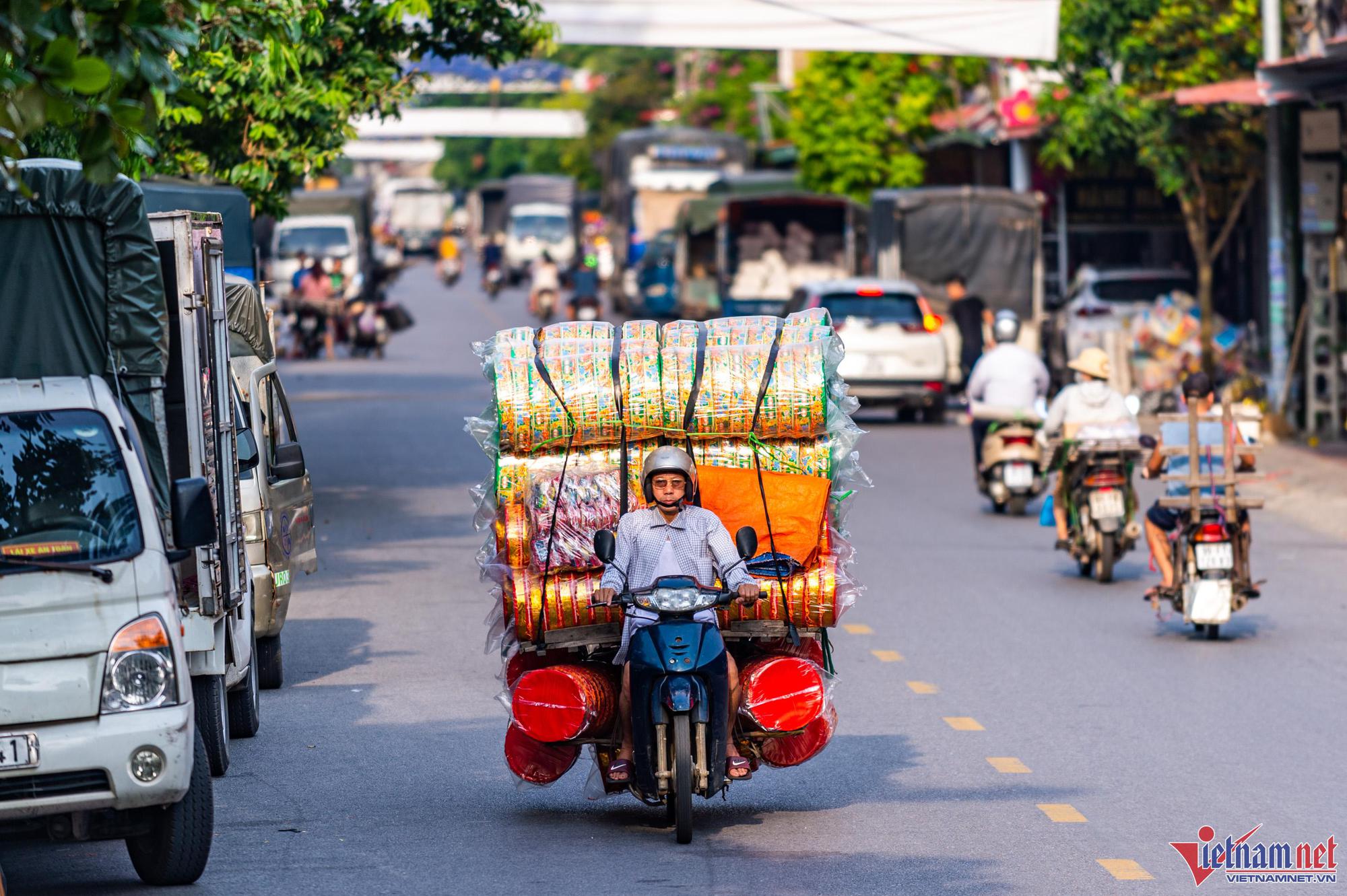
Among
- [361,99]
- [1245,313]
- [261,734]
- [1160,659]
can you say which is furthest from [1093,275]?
[261,734]

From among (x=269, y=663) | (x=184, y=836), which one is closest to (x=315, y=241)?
(x=269, y=663)

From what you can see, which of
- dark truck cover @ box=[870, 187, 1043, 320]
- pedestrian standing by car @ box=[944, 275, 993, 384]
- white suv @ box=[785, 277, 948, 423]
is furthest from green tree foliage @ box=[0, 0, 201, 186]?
dark truck cover @ box=[870, 187, 1043, 320]

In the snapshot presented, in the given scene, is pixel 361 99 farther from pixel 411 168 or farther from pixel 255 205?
pixel 411 168

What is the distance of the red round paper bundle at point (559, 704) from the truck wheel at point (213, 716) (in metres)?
1.52

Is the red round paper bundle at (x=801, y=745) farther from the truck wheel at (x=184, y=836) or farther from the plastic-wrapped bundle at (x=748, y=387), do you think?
the truck wheel at (x=184, y=836)

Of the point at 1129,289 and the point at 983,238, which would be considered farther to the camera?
the point at 983,238

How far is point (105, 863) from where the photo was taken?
7.95 metres

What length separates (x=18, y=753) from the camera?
22.1 ft

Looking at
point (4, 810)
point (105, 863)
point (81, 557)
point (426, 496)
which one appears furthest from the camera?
point (426, 496)

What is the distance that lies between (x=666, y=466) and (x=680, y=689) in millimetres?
878

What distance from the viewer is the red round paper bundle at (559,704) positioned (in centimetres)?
812

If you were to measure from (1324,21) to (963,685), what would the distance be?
607 inches

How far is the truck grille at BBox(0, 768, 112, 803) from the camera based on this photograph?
6738 mm

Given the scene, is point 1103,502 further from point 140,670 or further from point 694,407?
point 140,670
